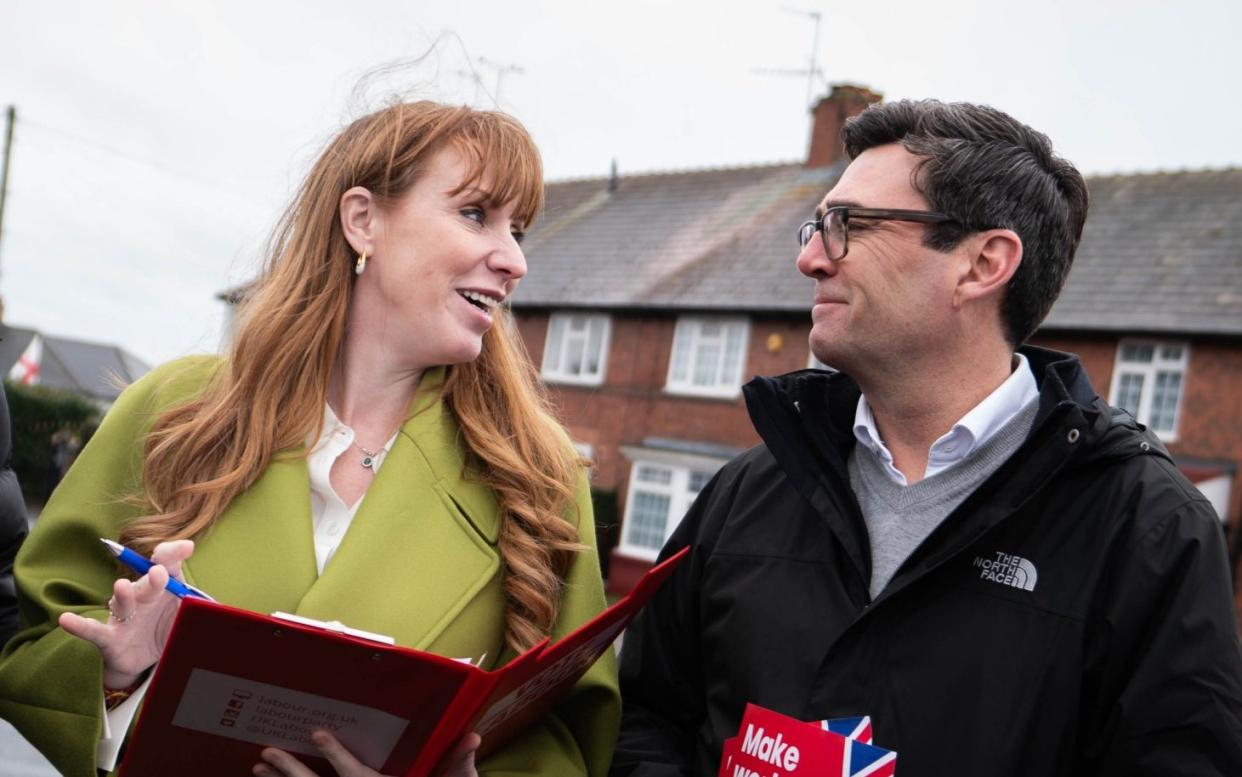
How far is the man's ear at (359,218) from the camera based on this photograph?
10.1ft

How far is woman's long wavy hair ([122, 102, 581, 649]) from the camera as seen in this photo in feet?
9.46

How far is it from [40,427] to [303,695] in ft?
85.6

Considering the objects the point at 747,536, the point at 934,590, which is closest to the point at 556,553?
the point at 747,536

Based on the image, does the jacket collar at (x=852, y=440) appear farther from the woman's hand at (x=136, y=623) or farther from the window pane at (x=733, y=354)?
the window pane at (x=733, y=354)

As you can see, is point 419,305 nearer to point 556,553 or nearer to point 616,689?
point 556,553

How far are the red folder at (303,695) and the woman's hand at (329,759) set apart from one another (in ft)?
0.06

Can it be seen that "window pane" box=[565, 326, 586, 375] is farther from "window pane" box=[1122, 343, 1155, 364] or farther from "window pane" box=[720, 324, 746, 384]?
"window pane" box=[1122, 343, 1155, 364]

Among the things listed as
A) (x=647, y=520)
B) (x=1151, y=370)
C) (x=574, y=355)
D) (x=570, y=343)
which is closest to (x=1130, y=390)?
(x=1151, y=370)

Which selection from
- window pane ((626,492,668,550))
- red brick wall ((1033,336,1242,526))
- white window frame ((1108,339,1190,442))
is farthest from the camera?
window pane ((626,492,668,550))

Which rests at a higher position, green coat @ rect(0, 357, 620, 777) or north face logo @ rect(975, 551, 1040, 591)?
Answer: north face logo @ rect(975, 551, 1040, 591)

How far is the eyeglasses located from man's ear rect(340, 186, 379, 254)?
1095 mm

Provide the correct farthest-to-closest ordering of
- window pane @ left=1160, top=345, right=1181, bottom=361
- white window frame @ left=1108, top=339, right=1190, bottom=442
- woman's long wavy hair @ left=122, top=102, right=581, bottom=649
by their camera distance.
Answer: window pane @ left=1160, top=345, right=1181, bottom=361, white window frame @ left=1108, top=339, right=1190, bottom=442, woman's long wavy hair @ left=122, top=102, right=581, bottom=649

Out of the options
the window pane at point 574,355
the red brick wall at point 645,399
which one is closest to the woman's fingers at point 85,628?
the red brick wall at point 645,399

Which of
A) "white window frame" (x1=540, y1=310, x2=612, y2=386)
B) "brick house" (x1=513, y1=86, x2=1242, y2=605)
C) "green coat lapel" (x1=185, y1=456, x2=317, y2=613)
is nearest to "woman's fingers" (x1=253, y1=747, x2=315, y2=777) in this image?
"green coat lapel" (x1=185, y1=456, x2=317, y2=613)
